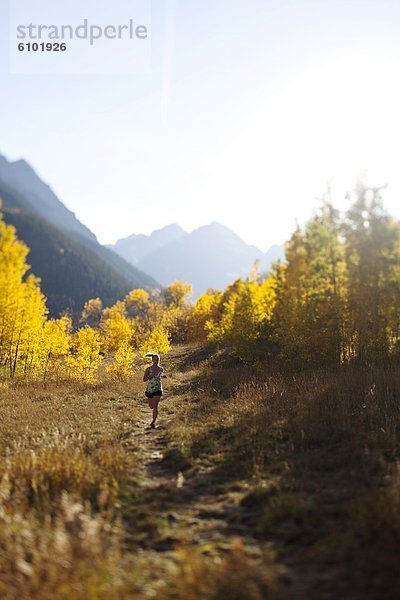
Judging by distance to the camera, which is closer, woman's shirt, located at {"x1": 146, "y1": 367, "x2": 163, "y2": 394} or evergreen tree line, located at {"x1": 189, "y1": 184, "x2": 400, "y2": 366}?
woman's shirt, located at {"x1": 146, "y1": 367, "x2": 163, "y2": 394}

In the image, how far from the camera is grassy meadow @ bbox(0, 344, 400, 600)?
11.9 ft

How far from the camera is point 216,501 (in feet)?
20.1

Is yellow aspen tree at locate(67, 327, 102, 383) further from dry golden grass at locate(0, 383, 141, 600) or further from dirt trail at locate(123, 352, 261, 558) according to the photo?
dirt trail at locate(123, 352, 261, 558)

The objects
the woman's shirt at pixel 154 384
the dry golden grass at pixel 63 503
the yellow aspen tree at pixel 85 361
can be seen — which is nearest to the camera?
the dry golden grass at pixel 63 503

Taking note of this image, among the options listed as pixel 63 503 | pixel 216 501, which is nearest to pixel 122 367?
pixel 216 501

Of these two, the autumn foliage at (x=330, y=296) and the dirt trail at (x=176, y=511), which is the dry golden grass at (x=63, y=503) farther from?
the autumn foliage at (x=330, y=296)

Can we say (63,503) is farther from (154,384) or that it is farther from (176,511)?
(154,384)

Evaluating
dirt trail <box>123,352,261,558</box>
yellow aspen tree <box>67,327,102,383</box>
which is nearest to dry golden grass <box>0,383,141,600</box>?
dirt trail <box>123,352,261,558</box>

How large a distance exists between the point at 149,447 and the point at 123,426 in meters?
2.43

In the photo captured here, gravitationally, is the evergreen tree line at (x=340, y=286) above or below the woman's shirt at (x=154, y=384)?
above

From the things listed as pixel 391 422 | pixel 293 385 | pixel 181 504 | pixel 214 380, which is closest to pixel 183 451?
pixel 181 504

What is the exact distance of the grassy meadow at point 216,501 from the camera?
11.9 ft

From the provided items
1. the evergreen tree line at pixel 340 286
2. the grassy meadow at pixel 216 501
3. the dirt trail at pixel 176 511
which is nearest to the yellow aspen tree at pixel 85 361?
the grassy meadow at pixel 216 501

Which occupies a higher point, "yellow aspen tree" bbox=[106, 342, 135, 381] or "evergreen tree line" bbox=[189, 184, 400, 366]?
"evergreen tree line" bbox=[189, 184, 400, 366]
